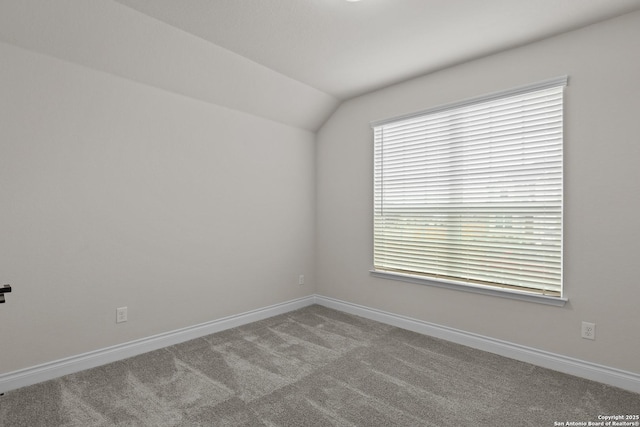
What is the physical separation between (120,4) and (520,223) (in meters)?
3.41

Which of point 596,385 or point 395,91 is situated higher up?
point 395,91

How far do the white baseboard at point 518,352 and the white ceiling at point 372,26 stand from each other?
2.52 m

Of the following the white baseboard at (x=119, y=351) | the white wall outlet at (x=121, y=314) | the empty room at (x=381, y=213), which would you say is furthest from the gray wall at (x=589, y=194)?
the white wall outlet at (x=121, y=314)

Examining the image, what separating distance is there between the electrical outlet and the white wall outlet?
363 cm

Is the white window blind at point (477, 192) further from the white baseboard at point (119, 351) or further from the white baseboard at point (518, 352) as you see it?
the white baseboard at point (119, 351)

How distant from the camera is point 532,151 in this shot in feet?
8.84

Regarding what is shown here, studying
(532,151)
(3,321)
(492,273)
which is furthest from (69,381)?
(532,151)

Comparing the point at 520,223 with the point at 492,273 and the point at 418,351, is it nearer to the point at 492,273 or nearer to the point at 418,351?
the point at 492,273

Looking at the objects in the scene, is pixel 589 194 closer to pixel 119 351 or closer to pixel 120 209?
pixel 120 209

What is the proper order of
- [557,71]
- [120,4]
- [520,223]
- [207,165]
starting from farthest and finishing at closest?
[207,165], [520,223], [557,71], [120,4]

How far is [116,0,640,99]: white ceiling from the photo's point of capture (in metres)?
2.23

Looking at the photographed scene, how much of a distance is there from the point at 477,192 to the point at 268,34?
2239mm

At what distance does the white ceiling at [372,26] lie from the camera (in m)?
2.23

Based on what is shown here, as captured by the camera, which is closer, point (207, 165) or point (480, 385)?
point (480, 385)
